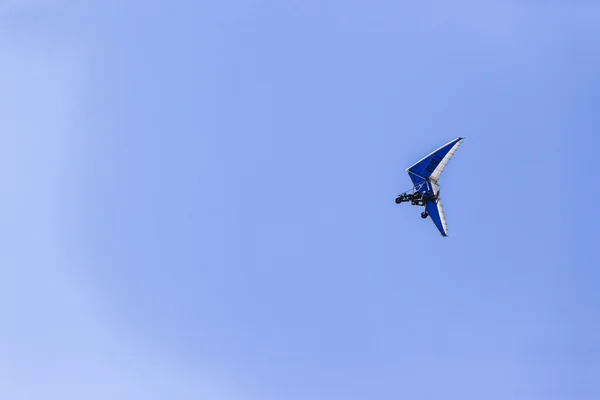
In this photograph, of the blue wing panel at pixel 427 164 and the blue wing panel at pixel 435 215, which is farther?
the blue wing panel at pixel 435 215

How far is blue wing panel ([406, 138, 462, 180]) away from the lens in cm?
10253

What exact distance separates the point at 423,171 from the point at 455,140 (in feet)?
20.6

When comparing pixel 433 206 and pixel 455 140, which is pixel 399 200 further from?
pixel 455 140

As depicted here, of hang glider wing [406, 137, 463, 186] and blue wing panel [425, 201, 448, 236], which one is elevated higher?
hang glider wing [406, 137, 463, 186]

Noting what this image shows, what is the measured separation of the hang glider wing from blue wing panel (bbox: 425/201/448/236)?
→ 3184 mm

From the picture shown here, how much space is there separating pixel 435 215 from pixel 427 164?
6.95 metres

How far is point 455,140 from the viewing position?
3996 inches

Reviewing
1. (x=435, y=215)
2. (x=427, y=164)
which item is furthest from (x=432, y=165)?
(x=435, y=215)

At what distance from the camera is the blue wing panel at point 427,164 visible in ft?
336

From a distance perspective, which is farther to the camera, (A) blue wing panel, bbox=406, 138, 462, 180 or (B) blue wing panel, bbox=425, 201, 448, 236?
(B) blue wing panel, bbox=425, 201, 448, 236

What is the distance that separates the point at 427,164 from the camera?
104312 millimetres

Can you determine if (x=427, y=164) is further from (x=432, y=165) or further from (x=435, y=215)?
(x=435, y=215)

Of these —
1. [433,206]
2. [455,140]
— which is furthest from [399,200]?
[455,140]

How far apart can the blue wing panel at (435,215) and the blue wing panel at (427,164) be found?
3.58 meters
